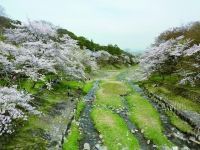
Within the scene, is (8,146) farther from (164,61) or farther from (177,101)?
(164,61)

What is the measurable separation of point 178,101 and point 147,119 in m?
7.42

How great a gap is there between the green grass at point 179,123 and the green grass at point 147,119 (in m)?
1.36

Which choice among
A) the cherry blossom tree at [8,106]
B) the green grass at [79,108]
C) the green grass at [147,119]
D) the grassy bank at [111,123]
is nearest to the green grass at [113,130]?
the grassy bank at [111,123]

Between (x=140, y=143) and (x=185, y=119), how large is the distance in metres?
7.49

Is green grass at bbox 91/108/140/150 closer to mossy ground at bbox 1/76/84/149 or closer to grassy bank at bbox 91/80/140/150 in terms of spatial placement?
grassy bank at bbox 91/80/140/150

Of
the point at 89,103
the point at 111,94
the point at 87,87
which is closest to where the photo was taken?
the point at 89,103

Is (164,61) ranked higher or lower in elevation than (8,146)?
higher

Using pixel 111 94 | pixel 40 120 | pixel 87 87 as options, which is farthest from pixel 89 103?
pixel 40 120

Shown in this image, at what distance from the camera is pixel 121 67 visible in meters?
97.6

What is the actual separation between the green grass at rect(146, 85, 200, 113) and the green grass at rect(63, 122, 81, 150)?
12857mm

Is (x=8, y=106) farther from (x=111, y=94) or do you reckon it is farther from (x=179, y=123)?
(x=111, y=94)

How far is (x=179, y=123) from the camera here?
103 ft

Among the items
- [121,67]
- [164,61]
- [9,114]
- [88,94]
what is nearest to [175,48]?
[164,61]

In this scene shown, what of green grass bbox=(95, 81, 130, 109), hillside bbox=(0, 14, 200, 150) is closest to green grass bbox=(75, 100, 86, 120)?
hillside bbox=(0, 14, 200, 150)
